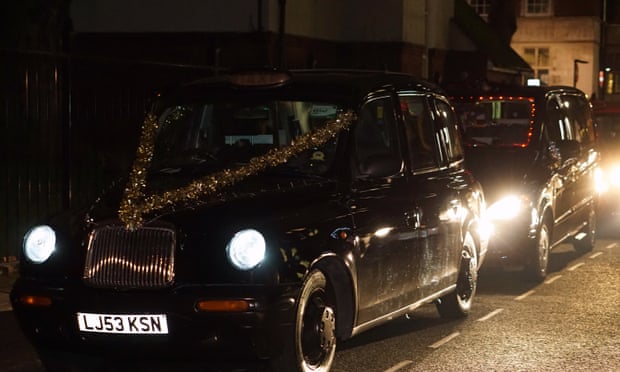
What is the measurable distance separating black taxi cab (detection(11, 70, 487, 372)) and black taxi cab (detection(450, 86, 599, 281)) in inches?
117

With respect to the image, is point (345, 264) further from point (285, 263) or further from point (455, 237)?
point (455, 237)

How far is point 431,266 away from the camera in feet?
32.2

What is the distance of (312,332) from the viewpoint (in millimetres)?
7953

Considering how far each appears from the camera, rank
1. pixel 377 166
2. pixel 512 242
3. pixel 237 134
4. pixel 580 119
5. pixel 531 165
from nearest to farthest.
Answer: pixel 377 166 < pixel 237 134 < pixel 512 242 < pixel 531 165 < pixel 580 119

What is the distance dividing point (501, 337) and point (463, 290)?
0.97m

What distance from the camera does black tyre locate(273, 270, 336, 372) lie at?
25.0 feet

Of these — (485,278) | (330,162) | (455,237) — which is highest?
(330,162)

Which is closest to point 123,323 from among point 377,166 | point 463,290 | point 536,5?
point 377,166

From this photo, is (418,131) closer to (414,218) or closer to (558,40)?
(414,218)

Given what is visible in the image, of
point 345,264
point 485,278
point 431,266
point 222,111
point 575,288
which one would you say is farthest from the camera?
point 485,278

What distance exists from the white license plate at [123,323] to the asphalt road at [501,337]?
1105 millimetres

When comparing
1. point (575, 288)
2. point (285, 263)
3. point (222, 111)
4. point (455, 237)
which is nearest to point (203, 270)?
point (285, 263)

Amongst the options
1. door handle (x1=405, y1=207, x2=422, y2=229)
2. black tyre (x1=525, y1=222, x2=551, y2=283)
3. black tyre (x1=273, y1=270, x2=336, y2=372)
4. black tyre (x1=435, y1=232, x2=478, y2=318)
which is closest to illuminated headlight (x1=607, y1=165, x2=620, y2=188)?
black tyre (x1=525, y1=222, x2=551, y2=283)

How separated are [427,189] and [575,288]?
3.71 metres
